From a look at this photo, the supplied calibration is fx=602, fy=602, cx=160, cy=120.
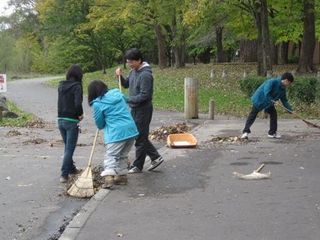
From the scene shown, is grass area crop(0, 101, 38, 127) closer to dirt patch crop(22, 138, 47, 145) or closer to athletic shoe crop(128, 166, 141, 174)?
dirt patch crop(22, 138, 47, 145)

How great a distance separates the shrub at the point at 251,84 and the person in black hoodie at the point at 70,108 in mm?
12415

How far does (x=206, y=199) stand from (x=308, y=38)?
2165 cm

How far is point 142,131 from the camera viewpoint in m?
8.94

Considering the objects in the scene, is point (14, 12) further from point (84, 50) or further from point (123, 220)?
point (123, 220)

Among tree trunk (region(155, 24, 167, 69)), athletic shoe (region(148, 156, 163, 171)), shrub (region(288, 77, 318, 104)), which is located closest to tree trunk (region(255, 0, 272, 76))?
shrub (region(288, 77, 318, 104))

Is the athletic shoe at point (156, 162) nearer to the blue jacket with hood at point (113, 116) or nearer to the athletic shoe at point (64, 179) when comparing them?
the blue jacket with hood at point (113, 116)

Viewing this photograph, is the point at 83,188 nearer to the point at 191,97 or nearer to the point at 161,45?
the point at 191,97

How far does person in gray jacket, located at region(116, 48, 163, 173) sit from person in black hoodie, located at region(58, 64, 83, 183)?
2.33 feet

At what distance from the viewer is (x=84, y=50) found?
58938 mm

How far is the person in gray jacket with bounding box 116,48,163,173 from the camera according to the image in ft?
28.7

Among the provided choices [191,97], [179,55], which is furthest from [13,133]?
[179,55]

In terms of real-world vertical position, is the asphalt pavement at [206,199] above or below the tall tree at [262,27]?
below

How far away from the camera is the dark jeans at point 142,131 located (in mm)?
8914

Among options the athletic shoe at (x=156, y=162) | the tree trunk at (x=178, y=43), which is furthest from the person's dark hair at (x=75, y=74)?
the tree trunk at (x=178, y=43)
